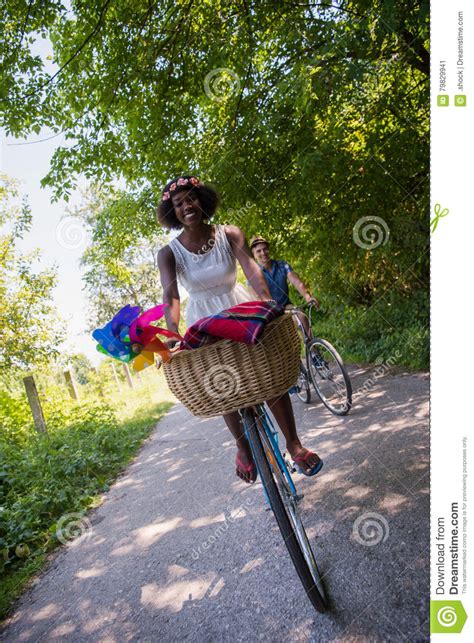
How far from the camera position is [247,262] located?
2.64m

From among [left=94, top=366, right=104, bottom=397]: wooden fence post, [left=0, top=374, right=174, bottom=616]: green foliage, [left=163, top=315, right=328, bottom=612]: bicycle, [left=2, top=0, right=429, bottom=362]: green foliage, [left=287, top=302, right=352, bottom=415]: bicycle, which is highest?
[left=2, top=0, right=429, bottom=362]: green foliage

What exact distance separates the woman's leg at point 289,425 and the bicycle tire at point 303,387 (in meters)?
3.15

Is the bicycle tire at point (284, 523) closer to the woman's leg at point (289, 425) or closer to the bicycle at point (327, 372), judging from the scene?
the woman's leg at point (289, 425)

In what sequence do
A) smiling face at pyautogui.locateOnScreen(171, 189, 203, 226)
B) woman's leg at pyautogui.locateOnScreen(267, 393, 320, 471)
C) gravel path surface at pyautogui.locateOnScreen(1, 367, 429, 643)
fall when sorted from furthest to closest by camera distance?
smiling face at pyautogui.locateOnScreen(171, 189, 203, 226) < woman's leg at pyautogui.locateOnScreen(267, 393, 320, 471) < gravel path surface at pyautogui.locateOnScreen(1, 367, 429, 643)

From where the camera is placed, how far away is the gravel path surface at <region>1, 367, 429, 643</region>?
2045mm

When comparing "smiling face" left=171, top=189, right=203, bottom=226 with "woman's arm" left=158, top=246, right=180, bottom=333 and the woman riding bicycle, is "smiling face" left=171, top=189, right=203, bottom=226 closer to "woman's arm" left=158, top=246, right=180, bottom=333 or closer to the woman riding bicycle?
the woman riding bicycle

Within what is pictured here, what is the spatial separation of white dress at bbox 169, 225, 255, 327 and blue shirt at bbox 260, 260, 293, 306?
2454 millimetres

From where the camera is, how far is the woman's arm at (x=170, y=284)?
2.59m

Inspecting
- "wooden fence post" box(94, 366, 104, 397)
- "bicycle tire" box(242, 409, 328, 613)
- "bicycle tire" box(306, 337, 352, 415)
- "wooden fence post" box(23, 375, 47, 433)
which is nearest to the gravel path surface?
"bicycle tire" box(242, 409, 328, 613)
